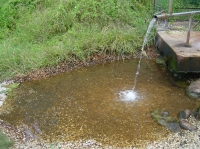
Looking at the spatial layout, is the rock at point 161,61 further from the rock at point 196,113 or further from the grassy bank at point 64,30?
the rock at point 196,113

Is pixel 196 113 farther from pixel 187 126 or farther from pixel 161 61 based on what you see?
pixel 161 61

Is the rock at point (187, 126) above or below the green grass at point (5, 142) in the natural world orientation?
below

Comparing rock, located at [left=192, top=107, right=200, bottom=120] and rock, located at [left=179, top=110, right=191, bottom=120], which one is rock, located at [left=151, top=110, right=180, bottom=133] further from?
rock, located at [left=192, top=107, right=200, bottom=120]

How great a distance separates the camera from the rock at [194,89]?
14.0 ft

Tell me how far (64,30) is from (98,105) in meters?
2.52

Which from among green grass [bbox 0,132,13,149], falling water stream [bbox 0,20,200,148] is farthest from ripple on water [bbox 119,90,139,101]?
green grass [bbox 0,132,13,149]

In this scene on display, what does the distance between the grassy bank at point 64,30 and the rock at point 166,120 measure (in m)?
1.99

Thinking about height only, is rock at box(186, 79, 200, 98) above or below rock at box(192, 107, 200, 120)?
above

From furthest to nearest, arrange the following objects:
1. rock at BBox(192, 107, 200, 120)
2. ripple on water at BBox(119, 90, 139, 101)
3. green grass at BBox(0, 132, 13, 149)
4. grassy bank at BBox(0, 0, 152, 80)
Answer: grassy bank at BBox(0, 0, 152, 80) → ripple on water at BBox(119, 90, 139, 101) → rock at BBox(192, 107, 200, 120) → green grass at BBox(0, 132, 13, 149)

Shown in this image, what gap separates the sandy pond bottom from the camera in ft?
11.5

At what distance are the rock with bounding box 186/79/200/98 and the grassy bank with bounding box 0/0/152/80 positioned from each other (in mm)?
1540

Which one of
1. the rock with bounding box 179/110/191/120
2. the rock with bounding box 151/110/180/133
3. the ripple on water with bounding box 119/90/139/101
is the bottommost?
the rock with bounding box 151/110/180/133

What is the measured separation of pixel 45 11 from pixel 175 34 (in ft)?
9.72

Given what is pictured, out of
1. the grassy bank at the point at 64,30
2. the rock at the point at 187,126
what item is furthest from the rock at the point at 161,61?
the rock at the point at 187,126
